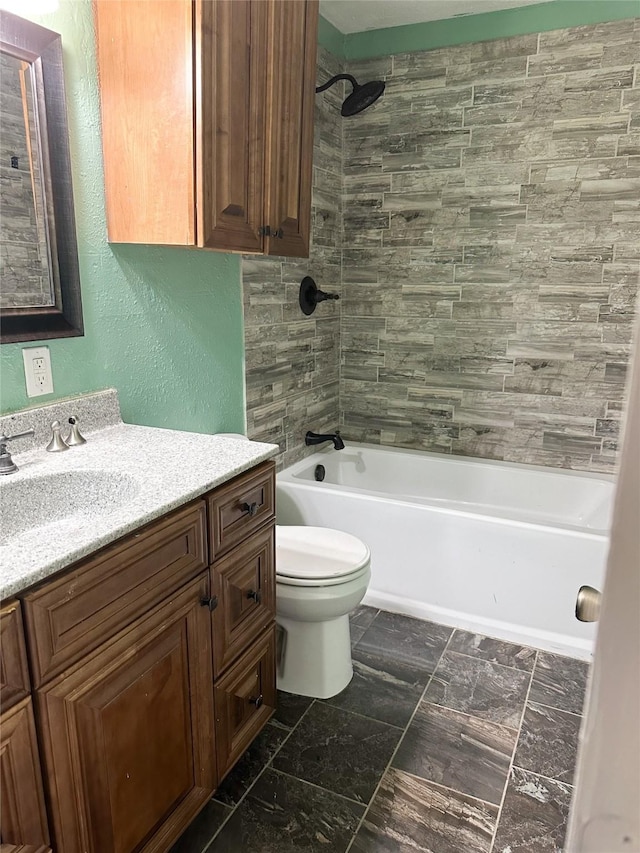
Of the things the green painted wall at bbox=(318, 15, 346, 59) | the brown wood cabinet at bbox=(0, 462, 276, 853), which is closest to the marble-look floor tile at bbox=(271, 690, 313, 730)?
the brown wood cabinet at bbox=(0, 462, 276, 853)

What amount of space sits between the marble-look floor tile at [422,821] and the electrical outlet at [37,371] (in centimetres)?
137

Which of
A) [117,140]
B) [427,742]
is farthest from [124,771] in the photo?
[117,140]

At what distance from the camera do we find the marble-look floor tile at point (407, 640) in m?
2.24

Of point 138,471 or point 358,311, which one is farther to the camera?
point 358,311

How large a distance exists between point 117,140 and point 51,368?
2.08 feet

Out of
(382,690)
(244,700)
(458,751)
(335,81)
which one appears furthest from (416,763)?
(335,81)

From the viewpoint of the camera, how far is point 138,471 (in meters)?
1.44

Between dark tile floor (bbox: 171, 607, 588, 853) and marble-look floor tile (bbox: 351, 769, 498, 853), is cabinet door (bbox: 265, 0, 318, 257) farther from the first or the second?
marble-look floor tile (bbox: 351, 769, 498, 853)

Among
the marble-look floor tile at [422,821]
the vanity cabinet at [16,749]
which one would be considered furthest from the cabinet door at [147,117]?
the marble-look floor tile at [422,821]

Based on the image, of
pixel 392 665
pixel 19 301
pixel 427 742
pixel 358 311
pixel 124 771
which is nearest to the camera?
pixel 124 771

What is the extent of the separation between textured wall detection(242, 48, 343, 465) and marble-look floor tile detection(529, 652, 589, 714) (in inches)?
55.6

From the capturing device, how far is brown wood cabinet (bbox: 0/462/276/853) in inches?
39.7

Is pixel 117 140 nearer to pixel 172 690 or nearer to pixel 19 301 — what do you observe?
pixel 19 301

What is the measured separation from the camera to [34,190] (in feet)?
5.04
